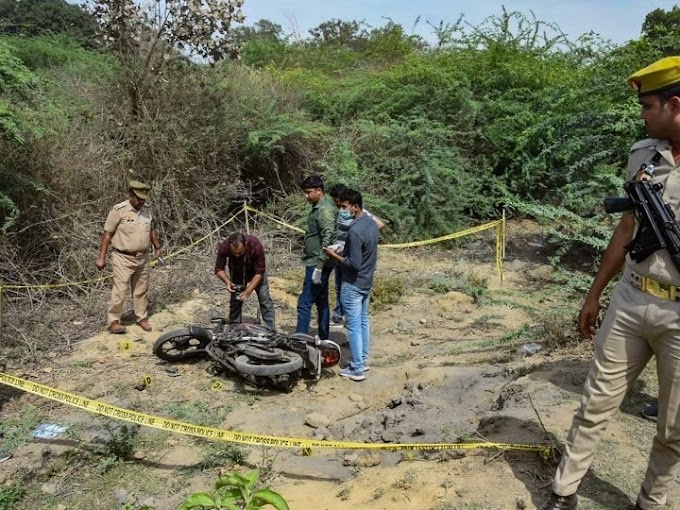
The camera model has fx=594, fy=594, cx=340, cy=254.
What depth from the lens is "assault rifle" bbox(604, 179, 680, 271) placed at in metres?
2.57

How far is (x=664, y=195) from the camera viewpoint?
8.78ft

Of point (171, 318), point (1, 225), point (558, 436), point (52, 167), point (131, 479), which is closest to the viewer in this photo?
point (558, 436)

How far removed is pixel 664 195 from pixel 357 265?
3.20 metres

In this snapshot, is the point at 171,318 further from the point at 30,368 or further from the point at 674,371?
the point at 674,371

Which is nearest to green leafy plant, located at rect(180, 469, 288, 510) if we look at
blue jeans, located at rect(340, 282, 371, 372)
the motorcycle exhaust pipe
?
blue jeans, located at rect(340, 282, 371, 372)

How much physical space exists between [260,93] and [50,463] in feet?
29.9

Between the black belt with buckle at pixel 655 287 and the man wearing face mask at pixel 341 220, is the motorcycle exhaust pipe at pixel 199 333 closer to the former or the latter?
the man wearing face mask at pixel 341 220

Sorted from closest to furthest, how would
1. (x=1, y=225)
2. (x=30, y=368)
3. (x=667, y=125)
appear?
(x=667, y=125)
(x=30, y=368)
(x=1, y=225)

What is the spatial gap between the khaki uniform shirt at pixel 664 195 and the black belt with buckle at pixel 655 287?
0.02 metres

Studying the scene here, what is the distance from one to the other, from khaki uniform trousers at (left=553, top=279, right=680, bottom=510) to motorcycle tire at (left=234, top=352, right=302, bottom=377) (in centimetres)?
278

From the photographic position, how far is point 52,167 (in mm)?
8625

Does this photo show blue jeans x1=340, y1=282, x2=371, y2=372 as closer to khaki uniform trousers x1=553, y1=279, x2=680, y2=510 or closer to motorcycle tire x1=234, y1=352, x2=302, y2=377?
motorcycle tire x1=234, y1=352, x2=302, y2=377

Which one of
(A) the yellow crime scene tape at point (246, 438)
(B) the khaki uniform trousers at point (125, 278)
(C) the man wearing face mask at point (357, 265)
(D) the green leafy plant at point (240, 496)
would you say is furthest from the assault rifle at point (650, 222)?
(B) the khaki uniform trousers at point (125, 278)

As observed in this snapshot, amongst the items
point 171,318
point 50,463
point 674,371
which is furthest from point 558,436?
point 171,318
